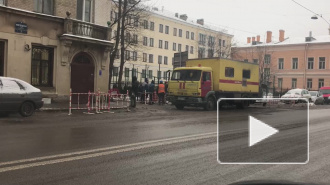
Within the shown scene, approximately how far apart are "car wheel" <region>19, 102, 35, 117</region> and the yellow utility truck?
933 centimetres

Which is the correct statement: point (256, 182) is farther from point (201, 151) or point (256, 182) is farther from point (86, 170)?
point (201, 151)

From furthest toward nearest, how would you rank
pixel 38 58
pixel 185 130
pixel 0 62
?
1. pixel 38 58
2. pixel 0 62
3. pixel 185 130

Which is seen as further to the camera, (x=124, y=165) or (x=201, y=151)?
(x=201, y=151)

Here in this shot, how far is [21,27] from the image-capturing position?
62.5 feet

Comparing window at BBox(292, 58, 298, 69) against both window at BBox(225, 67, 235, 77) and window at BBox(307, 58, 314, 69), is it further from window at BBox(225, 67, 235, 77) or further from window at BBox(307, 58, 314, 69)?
window at BBox(225, 67, 235, 77)

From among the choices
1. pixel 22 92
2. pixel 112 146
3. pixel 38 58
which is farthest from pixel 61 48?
pixel 112 146

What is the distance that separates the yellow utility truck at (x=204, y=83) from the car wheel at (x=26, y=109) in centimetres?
933

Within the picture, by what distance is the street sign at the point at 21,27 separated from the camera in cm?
1889

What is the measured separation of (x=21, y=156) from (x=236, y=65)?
18196 millimetres

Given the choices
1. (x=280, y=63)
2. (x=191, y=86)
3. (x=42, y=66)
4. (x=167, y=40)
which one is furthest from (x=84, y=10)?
(x=280, y=63)

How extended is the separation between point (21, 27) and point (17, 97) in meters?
6.56

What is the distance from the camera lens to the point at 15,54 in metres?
18.9

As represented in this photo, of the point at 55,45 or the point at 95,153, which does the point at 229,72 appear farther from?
the point at 95,153

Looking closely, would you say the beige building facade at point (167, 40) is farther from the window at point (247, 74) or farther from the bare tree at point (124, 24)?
the window at point (247, 74)
